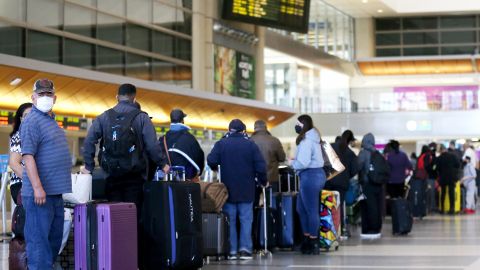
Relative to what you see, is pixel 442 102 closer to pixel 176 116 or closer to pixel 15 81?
pixel 15 81

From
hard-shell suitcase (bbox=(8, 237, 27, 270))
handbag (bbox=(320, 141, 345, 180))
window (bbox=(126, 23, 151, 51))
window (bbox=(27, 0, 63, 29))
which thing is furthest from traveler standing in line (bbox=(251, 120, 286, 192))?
window (bbox=(126, 23, 151, 51))

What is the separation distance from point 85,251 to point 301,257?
4577mm

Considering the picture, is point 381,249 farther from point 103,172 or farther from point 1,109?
point 1,109

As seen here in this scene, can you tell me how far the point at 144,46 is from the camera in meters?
25.8

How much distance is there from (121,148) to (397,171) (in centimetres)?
1036

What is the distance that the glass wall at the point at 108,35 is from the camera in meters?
20.1

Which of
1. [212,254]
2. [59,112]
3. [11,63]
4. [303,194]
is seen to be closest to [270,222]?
[303,194]

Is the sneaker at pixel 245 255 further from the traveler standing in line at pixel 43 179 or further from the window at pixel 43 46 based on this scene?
the window at pixel 43 46

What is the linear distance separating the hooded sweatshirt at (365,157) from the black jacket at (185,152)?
5.44m

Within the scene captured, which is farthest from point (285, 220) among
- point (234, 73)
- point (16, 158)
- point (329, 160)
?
point (234, 73)

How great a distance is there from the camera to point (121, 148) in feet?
28.9

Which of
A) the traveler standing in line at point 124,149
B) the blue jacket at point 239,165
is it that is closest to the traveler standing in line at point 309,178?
the blue jacket at point 239,165

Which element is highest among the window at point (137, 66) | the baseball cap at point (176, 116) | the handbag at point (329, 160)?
the window at point (137, 66)

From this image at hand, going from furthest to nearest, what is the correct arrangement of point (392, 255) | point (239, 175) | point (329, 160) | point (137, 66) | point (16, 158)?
point (137, 66), point (329, 160), point (392, 255), point (239, 175), point (16, 158)
